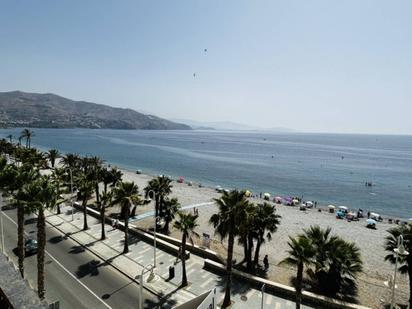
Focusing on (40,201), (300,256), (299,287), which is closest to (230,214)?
(300,256)

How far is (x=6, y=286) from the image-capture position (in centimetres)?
934

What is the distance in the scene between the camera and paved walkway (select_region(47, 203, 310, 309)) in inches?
830

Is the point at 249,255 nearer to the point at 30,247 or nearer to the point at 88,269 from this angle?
the point at 88,269

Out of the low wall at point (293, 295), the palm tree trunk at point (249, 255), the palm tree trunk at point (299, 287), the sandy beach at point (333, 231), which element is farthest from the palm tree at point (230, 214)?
the sandy beach at point (333, 231)

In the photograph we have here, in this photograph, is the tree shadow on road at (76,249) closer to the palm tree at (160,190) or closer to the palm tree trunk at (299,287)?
the palm tree at (160,190)

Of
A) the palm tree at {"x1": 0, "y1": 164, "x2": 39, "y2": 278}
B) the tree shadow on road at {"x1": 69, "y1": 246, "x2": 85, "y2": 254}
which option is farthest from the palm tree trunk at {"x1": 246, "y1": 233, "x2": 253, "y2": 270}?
the palm tree at {"x1": 0, "y1": 164, "x2": 39, "y2": 278}

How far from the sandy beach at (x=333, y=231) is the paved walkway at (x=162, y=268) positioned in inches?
190

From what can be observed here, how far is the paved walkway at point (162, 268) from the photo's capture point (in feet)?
69.2

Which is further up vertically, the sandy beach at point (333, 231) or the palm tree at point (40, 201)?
the palm tree at point (40, 201)

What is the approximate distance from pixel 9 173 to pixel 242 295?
20852 mm

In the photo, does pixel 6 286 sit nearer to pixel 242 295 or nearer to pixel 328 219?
pixel 242 295

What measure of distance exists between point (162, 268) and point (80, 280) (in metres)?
6.72

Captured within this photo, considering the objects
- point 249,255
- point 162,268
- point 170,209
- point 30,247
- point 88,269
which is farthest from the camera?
point 170,209

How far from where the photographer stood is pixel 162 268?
2548 cm
